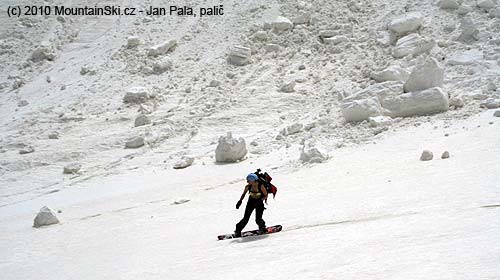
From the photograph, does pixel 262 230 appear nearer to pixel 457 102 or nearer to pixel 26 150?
pixel 457 102

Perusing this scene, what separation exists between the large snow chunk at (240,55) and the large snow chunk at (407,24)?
16.9 feet

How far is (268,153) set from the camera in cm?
1472

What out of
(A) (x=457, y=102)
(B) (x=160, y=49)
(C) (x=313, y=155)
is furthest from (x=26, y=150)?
(A) (x=457, y=102)

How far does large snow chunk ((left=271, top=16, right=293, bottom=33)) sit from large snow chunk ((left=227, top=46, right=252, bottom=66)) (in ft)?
5.32

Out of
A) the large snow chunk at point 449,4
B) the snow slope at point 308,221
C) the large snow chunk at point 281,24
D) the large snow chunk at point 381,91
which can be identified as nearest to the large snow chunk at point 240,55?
the large snow chunk at point 281,24

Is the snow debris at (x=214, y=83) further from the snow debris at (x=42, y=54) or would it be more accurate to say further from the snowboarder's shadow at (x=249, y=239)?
the snowboarder's shadow at (x=249, y=239)

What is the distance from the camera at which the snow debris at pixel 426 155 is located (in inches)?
436

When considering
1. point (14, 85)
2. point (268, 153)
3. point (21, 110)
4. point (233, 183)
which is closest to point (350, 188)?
point (233, 183)

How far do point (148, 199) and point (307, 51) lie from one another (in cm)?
973

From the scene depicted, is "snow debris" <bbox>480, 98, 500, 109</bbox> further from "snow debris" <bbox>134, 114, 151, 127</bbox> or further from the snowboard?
"snow debris" <bbox>134, 114, 151, 127</bbox>

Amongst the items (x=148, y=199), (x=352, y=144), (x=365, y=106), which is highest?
(x=365, y=106)

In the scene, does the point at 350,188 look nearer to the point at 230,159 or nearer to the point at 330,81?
the point at 230,159

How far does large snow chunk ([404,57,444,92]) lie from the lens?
1452 cm

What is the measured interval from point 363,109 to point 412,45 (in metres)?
4.53
